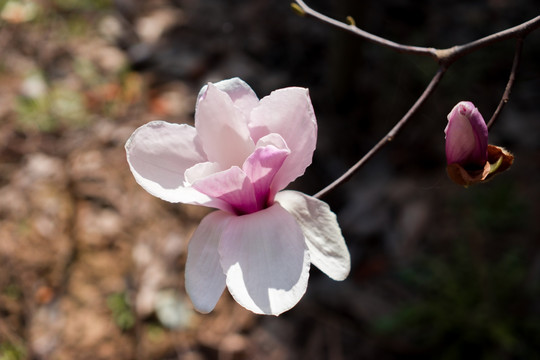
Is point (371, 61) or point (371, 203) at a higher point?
point (371, 61)

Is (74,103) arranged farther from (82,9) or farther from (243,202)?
(243,202)

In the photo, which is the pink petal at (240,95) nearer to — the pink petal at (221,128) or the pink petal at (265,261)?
the pink petal at (221,128)

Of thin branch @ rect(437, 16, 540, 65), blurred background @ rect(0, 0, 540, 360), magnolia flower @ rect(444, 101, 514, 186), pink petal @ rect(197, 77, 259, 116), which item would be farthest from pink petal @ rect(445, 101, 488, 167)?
blurred background @ rect(0, 0, 540, 360)

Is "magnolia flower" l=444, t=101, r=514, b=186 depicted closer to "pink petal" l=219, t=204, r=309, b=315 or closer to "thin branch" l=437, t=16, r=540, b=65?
"thin branch" l=437, t=16, r=540, b=65

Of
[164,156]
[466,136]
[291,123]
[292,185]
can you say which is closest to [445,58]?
[466,136]

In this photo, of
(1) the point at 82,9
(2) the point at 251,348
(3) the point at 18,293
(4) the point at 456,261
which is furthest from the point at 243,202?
(1) the point at 82,9

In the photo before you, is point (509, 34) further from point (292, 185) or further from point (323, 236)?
point (292, 185)

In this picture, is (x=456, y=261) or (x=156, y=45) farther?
(x=156, y=45)
